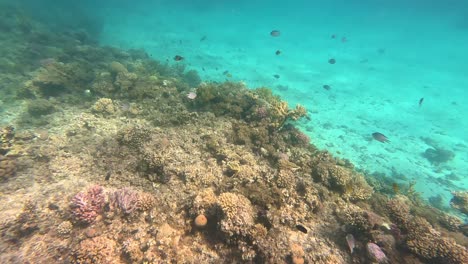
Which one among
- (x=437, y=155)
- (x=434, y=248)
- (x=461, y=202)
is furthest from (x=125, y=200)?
(x=437, y=155)

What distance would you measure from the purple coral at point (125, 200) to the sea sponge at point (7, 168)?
346 cm

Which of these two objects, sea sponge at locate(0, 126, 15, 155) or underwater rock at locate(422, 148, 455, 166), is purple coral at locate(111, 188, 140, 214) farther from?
underwater rock at locate(422, 148, 455, 166)

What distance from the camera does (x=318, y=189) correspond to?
5.71 m

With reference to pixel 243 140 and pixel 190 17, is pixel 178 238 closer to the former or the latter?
pixel 243 140

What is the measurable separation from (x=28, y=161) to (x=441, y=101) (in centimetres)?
4496

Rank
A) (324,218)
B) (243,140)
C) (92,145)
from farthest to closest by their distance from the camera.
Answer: (243,140), (92,145), (324,218)

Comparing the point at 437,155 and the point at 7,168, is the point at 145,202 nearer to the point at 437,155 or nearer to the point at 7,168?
the point at 7,168

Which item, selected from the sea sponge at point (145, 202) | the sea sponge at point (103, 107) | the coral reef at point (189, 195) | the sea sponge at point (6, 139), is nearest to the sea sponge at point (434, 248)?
the coral reef at point (189, 195)

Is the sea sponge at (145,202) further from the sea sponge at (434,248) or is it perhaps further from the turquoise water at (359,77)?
the turquoise water at (359,77)

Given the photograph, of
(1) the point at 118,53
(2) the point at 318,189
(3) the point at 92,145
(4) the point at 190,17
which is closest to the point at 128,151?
(3) the point at 92,145

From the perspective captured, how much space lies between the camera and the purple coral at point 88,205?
4211mm

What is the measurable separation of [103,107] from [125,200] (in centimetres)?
557

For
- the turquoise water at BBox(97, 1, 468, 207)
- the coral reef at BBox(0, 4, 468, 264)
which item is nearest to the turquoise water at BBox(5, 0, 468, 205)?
the turquoise water at BBox(97, 1, 468, 207)

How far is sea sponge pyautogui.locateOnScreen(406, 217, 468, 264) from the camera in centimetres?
389
